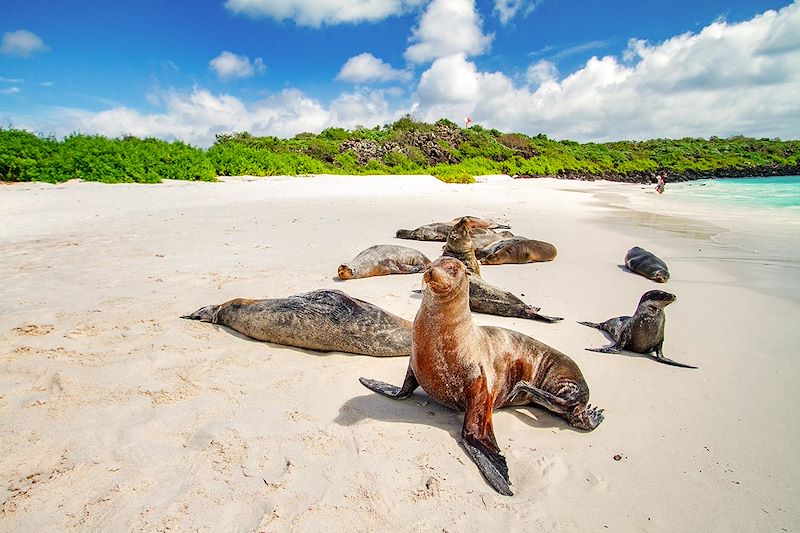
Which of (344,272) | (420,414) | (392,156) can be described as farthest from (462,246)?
(392,156)

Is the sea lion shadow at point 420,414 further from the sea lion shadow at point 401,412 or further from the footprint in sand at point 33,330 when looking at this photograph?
the footprint in sand at point 33,330

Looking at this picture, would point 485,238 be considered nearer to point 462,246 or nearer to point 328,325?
point 462,246

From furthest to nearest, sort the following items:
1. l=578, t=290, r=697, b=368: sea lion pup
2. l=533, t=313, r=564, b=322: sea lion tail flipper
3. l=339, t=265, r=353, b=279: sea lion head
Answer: l=339, t=265, r=353, b=279: sea lion head → l=533, t=313, r=564, b=322: sea lion tail flipper → l=578, t=290, r=697, b=368: sea lion pup

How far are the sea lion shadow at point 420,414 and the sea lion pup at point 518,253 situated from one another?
5257mm

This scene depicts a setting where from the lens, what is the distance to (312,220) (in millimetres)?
11898

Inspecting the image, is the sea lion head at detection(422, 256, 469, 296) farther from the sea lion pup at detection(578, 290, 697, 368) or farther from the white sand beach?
the sea lion pup at detection(578, 290, 697, 368)

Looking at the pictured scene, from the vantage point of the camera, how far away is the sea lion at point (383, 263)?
6.78 m

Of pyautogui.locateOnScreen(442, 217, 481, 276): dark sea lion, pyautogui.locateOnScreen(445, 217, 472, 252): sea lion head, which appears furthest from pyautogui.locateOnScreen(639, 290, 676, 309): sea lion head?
pyautogui.locateOnScreen(445, 217, 472, 252): sea lion head

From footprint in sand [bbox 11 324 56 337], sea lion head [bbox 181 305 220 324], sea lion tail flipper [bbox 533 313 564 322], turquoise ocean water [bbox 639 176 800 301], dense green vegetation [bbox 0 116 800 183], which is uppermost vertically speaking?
dense green vegetation [bbox 0 116 800 183]

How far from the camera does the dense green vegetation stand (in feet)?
50.3

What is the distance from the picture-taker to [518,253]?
328 inches

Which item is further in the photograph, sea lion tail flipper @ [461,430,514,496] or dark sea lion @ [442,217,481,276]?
dark sea lion @ [442,217,481,276]

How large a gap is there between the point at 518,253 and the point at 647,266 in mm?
2119

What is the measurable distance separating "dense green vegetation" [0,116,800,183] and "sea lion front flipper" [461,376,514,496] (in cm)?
1605
